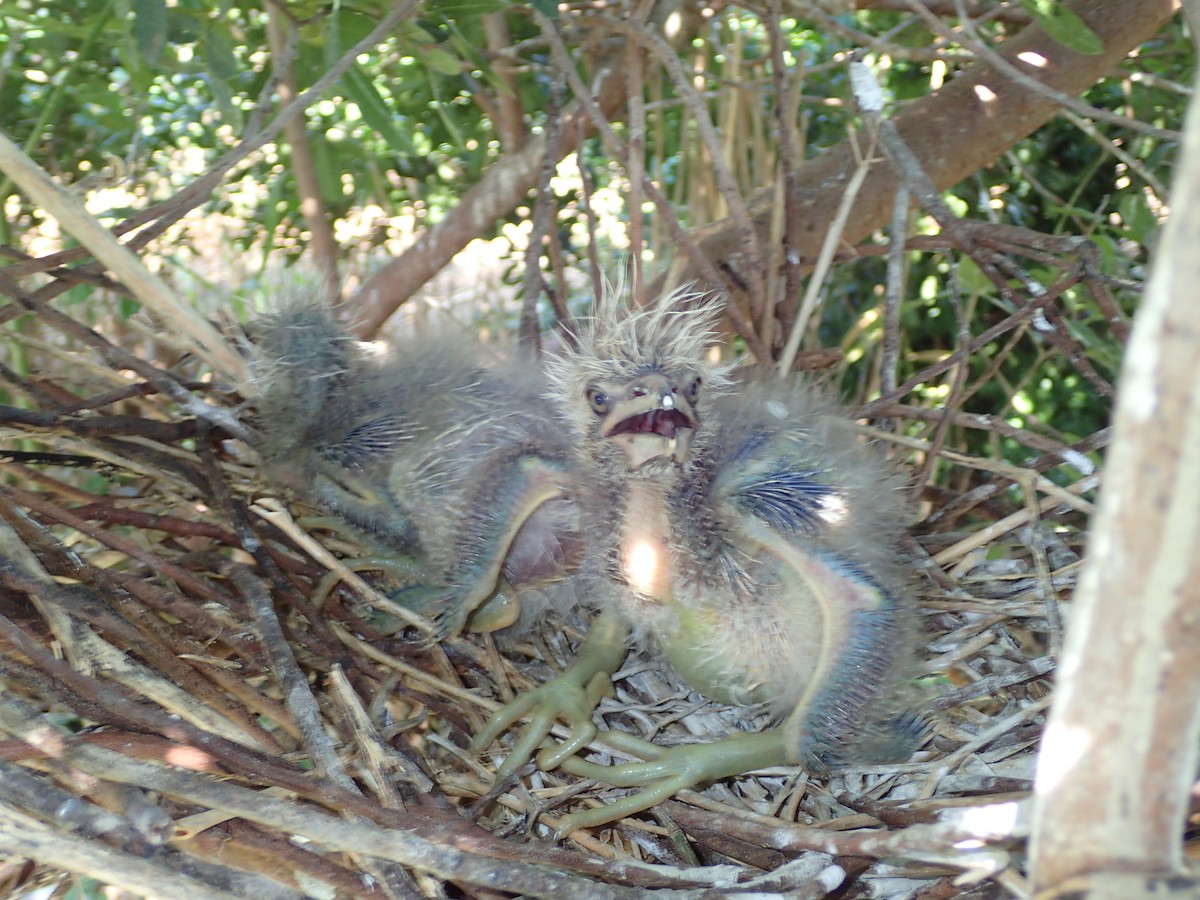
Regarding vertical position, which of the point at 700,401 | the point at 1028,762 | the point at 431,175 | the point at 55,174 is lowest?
the point at 1028,762

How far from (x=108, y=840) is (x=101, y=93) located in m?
1.08

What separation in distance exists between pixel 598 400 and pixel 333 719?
0.40m

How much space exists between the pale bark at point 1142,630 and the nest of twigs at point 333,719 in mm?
151

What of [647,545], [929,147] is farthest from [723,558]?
[929,147]

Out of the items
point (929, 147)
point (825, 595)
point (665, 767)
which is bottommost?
point (665, 767)

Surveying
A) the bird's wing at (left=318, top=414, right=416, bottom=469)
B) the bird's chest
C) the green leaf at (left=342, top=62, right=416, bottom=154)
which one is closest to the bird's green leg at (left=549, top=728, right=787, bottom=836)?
the bird's chest

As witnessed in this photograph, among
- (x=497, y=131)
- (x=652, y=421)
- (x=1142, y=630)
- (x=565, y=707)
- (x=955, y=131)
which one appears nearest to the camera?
(x=1142, y=630)

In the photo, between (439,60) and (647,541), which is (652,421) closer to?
(647,541)

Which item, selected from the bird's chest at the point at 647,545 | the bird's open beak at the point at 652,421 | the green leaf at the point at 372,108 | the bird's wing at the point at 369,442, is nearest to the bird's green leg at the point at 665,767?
the bird's chest at the point at 647,545

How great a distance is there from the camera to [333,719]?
976 millimetres

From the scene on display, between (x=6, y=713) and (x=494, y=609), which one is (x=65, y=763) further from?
(x=494, y=609)

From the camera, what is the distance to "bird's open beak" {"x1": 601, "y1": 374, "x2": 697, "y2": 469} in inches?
36.1

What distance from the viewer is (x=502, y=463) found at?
1079mm

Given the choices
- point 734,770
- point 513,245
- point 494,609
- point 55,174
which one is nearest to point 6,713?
point 494,609
